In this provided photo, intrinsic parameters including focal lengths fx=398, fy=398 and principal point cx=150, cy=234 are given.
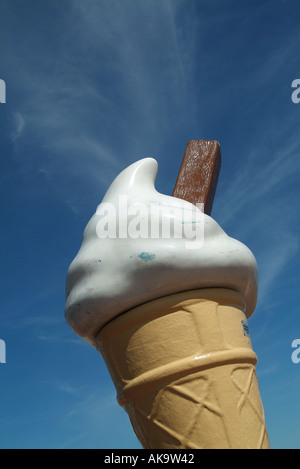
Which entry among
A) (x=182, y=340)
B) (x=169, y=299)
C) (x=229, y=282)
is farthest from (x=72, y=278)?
(x=229, y=282)

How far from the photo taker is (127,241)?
5.20 ft

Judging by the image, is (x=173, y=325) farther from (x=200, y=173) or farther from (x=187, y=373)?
(x=200, y=173)

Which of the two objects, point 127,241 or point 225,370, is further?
point 127,241

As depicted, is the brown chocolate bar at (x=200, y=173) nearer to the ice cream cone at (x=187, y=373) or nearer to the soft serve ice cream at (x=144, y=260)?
the soft serve ice cream at (x=144, y=260)

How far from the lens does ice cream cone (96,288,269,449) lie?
4.53 feet

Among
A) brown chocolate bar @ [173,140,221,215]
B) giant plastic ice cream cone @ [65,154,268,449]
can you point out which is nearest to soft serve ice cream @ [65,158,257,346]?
giant plastic ice cream cone @ [65,154,268,449]

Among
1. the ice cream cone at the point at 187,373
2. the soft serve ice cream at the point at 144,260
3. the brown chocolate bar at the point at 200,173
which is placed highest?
the brown chocolate bar at the point at 200,173

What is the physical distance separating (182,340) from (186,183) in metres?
0.98

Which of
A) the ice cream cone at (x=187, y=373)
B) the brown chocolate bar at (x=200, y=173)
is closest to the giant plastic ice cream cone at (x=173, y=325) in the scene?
the ice cream cone at (x=187, y=373)

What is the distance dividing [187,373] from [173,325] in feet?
0.57

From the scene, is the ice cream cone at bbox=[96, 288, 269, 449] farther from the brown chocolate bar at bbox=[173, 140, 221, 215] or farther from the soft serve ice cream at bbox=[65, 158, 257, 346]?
the brown chocolate bar at bbox=[173, 140, 221, 215]

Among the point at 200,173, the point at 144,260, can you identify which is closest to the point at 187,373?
the point at 144,260

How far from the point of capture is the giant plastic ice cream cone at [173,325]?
1396 millimetres
